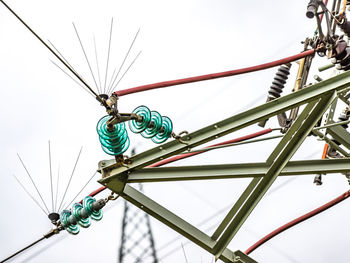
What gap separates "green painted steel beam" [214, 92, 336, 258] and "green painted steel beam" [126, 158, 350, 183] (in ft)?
0.46

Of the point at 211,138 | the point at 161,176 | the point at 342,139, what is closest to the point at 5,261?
the point at 161,176

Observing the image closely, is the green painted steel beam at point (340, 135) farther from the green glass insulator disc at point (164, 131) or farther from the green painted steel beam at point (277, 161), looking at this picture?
the green glass insulator disc at point (164, 131)

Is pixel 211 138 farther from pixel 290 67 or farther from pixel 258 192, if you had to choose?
pixel 290 67

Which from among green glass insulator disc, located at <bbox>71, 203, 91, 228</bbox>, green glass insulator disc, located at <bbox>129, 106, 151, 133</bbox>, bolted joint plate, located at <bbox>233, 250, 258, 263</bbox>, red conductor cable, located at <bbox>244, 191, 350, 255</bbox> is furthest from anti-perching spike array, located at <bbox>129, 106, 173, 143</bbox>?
red conductor cable, located at <bbox>244, 191, 350, 255</bbox>

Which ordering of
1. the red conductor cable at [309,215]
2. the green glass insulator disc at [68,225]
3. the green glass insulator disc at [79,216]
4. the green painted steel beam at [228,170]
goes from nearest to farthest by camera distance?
1. the green painted steel beam at [228,170]
2. the green glass insulator disc at [79,216]
3. the green glass insulator disc at [68,225]
4. the red conductor cable at [309,215]

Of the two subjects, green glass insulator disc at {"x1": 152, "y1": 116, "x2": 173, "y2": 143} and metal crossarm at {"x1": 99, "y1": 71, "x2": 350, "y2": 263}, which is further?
green glass insulator disc at {"x1": 152, "y1": 116, "x2": 173, "y2": 143}

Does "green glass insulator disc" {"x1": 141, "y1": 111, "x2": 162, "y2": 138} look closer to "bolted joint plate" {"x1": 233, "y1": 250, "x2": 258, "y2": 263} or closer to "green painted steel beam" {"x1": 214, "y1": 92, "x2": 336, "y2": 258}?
"green painted steel beam" {"x1": 214, "y1": 92, "x2": 336, "y2": 258}

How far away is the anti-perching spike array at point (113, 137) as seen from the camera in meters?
8.72

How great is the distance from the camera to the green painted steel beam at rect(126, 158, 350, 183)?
9.09 m

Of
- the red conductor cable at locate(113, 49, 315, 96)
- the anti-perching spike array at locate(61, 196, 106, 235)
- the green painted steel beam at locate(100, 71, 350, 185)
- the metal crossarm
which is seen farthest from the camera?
the anti-perching spike array at locate(61, 196, 106, 235)

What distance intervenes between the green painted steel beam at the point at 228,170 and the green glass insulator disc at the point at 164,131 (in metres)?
0.33

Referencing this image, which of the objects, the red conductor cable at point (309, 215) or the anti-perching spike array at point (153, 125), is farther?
the red conductor cable at point (309, 215)

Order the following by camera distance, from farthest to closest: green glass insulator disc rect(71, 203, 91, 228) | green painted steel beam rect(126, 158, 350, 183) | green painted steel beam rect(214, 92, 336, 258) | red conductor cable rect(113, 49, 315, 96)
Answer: green glass insulator disc rect(71, 203, 91, 228)
green painted steel beam rect(126, 158, 350, 183)
red conductor cable rect(113, 49, 315, 96)
green painted steel beam rect(214, 92, 336, 258)

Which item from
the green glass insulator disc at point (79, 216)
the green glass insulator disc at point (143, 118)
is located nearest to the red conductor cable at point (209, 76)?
the green glass insulator disc at point (143, 118)
